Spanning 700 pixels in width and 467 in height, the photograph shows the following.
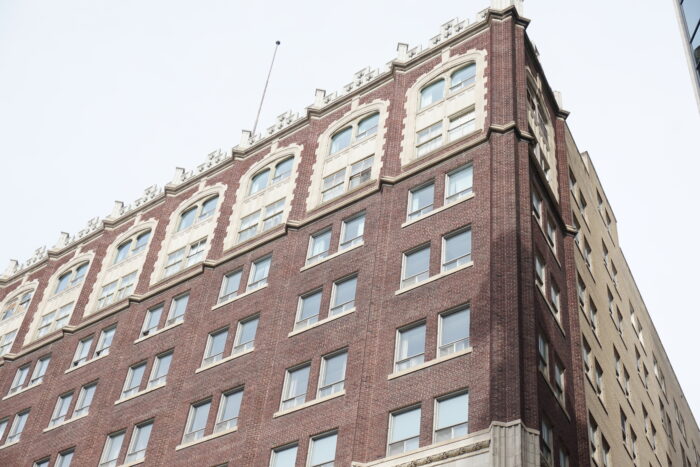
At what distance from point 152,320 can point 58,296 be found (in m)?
13.6

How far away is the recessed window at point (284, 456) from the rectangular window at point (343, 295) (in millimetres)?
6839

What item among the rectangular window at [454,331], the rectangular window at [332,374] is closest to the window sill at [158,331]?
the rectangular window at [332,374]

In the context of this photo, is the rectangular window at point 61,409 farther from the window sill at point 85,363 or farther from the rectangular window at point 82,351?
the rectangular window at point 82,351

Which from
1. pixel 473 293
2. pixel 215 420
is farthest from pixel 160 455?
pixel 473 293

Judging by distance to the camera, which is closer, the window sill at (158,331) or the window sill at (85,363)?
the window sill at (158,331)

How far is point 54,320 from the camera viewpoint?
62.8 meters

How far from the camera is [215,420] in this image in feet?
144

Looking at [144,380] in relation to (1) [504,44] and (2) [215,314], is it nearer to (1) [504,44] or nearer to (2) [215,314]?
(2) [215,314]

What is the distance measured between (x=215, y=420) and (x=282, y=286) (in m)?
7.53

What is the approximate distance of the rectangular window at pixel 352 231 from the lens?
4678 centimetres

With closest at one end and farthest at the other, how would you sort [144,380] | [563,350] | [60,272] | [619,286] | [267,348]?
[563,350]
[267,348]
[144,380]
[619,286]
[60,272]

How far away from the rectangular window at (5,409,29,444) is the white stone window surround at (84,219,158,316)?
7261 millimetres

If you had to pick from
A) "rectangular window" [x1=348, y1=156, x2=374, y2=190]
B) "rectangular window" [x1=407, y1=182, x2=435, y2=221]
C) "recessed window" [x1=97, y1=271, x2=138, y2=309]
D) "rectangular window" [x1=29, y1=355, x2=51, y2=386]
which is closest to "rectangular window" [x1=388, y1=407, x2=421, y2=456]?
"rectangular window" [x1=407, y1=182, x2=435, y2=221]

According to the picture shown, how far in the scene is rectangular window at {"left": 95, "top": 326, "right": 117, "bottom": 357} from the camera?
55.3m
